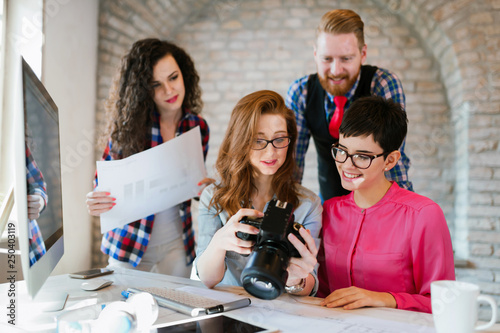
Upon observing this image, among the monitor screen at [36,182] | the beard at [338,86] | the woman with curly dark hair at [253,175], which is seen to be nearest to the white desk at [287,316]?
the monitor screen at [36,182]

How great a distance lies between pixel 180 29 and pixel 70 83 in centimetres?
134

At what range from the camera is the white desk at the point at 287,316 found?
85 centimetres

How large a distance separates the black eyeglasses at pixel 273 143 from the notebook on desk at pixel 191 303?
20.7 inches

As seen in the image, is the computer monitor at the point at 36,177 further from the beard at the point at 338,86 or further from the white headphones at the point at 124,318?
the beard at the point at 338,86

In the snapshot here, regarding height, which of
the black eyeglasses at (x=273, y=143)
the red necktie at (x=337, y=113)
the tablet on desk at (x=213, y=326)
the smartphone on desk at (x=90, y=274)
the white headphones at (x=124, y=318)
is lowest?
the smartphone on desk at (x=90, y=274)

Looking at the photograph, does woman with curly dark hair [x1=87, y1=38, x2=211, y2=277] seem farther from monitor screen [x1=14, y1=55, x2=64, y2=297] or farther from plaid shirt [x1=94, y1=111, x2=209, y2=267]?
monitor screen [x1=14, y1=55, x2=64, y2=297]

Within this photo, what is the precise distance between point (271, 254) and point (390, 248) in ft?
1.86

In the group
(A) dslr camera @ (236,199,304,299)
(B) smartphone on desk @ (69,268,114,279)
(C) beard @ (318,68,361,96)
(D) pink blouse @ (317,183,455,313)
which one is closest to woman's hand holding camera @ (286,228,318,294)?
(A) dslr camera @ (236,199,304,299)

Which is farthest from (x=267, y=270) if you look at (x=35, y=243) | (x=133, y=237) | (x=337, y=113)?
(x=337, y=113)

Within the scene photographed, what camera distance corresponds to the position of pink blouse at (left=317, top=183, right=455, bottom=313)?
1.17 m

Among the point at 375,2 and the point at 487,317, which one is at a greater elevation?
the point at 375,2

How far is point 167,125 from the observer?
5.97 feet

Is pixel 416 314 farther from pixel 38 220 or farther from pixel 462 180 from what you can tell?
pixel 462 180

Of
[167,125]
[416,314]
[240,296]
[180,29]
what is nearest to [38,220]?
[240,296]
